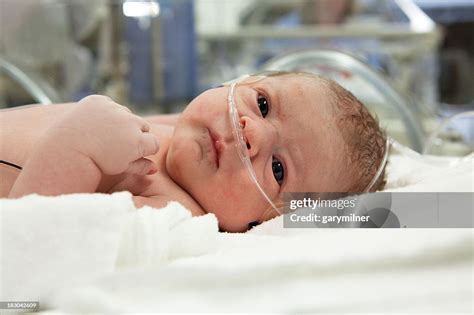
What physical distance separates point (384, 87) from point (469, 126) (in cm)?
34

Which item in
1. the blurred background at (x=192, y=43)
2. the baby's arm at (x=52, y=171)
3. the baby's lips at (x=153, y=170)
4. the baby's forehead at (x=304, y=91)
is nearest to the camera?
the baby's arm at (x=52, y=171)

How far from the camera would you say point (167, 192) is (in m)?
0.86

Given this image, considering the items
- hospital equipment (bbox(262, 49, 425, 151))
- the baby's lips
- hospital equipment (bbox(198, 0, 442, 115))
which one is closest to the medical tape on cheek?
the baby's lips

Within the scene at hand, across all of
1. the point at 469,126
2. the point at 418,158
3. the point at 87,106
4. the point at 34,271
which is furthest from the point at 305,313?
the point at 469,126

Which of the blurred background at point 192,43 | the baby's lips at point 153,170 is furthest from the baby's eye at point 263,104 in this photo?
the blurred background at point 192,43

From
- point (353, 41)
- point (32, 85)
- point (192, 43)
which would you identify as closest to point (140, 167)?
point (32, 85)

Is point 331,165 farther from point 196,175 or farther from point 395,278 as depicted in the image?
point 395,278

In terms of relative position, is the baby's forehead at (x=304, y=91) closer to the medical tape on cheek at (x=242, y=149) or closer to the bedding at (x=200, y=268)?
the medical tape on cheek at (x=242, y=149)

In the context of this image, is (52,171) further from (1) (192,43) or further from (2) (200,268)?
(1) (192,43)

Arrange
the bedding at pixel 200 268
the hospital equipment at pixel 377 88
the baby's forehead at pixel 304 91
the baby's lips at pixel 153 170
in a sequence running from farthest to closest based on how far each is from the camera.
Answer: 1. the hospital equipment at pixel 377 88
2. the baby's forehead at pixel 304 91
3. the baby's lips at pixel 153 170
4. the bedding at pixel 200 268

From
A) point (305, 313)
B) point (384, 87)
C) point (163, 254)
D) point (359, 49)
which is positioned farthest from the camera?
point (359, 49)

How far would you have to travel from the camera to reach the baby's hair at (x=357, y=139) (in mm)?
906

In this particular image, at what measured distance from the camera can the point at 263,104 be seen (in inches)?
37.2

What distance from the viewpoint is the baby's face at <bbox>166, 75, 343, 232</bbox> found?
34.6 inches
